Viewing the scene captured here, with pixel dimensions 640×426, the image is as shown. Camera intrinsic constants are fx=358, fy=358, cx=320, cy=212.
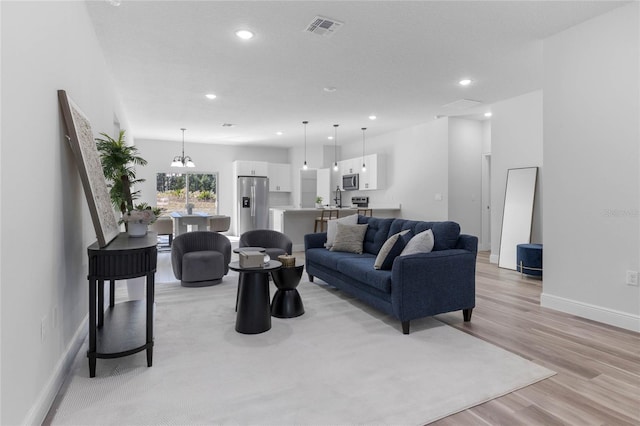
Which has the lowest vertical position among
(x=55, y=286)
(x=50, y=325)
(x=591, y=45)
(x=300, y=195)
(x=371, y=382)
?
(x=371, y=382)

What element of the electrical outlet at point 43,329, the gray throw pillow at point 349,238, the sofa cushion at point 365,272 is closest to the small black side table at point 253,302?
the sofa cushion at point 365,272

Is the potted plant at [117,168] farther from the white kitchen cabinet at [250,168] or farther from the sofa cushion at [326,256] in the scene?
the white kitchen cabinet at [250,168]

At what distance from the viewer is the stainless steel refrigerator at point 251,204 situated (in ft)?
31.8

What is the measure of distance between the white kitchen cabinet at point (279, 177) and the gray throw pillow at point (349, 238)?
645cm

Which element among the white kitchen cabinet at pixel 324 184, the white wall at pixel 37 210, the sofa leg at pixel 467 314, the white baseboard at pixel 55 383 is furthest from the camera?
the white kitchen cabinet at pixel 324 184

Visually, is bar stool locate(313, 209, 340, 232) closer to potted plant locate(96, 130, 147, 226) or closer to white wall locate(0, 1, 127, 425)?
potted plant locate(96, 130, 147, 226)

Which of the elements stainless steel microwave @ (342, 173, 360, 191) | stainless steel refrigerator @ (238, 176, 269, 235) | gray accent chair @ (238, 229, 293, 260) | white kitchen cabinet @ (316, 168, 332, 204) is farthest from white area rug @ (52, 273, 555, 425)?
white kitchen cabinet @ (316, 168, 332, 204)

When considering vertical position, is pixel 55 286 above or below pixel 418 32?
below

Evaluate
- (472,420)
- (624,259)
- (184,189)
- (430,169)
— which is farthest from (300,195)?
(472,420)

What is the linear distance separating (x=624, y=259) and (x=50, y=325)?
437cm

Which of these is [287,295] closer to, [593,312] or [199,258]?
[199,258]

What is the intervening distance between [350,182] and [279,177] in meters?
2.48

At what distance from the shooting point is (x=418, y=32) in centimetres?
347

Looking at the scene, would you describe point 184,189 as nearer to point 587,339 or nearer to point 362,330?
point 362,330
